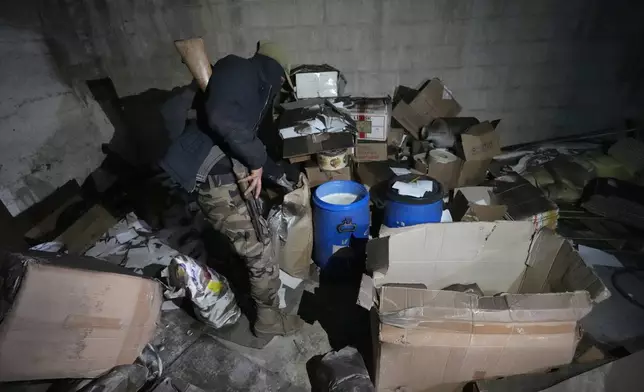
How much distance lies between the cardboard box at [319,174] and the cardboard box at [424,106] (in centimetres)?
86

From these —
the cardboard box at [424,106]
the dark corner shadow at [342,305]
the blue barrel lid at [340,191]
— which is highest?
the cardboard box at [424,106]

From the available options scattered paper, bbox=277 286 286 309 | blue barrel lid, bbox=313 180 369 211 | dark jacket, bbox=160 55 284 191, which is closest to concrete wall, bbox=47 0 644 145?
blue barrel lid, bbox=313 180 369 211

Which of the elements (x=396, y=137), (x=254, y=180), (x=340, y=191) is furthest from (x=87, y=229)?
(x=396, y=137)

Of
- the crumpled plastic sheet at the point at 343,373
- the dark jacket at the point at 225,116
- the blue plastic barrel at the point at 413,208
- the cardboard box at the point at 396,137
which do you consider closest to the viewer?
the dark jacket at the point at 225,116

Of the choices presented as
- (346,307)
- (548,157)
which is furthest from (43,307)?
(548,157)

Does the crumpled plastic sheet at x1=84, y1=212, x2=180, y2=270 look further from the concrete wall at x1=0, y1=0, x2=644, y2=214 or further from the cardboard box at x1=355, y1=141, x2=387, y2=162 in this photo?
the cardboard box at x1=355, y1=141, x2=387, y2=162

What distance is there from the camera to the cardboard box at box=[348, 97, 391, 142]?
255cm

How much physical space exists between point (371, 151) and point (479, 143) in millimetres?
750

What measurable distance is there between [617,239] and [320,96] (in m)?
2.14

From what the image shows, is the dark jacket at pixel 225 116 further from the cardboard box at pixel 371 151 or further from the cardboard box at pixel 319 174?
the cardboard box at pixel 371 151

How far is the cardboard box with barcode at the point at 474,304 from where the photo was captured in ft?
4.17

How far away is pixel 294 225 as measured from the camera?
6.87 ft

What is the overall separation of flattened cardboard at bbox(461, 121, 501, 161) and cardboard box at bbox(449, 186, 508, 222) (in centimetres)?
34

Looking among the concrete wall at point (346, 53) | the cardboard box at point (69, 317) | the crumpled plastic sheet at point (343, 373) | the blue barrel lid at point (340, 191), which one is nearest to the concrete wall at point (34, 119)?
the concrete wall at point (346, 53)
